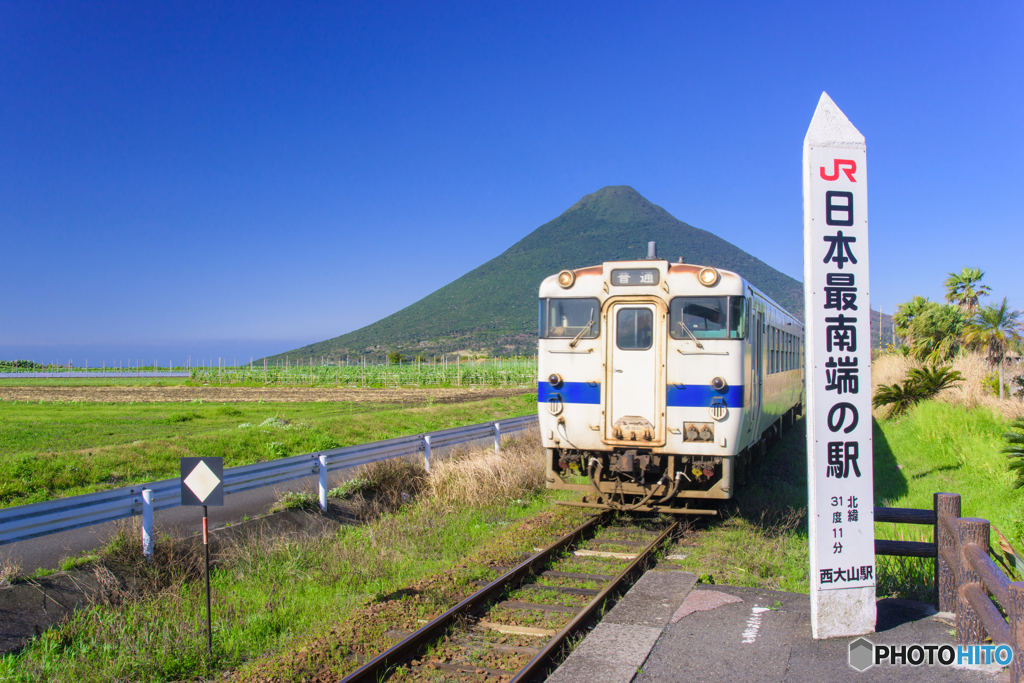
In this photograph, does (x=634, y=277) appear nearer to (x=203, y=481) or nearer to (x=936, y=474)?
(x=203, y=481)

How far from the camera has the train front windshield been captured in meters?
8.27

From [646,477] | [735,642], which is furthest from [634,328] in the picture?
[735,642]

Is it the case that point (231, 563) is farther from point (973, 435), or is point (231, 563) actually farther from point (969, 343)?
point (969, 343)

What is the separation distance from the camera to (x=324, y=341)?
182m

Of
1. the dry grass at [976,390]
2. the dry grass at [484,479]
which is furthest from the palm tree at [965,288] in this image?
the dry grass at [484,479]

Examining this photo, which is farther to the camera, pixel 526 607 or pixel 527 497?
pixel 527 497

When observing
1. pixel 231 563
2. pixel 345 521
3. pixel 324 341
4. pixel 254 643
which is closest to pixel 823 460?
pixel 254 643

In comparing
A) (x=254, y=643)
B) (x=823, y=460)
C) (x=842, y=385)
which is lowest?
(x=254, y=643)

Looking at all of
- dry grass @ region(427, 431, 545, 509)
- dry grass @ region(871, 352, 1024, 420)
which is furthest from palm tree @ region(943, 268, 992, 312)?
dry grass @ region(427, 431, 545, 509)

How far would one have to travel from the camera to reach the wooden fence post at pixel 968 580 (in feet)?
15.7

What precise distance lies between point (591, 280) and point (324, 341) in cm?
18050

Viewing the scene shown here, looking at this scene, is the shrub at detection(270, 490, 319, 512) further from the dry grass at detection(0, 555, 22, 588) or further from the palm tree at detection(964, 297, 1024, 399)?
the palm tree at detection(964, 297, 1024, 399)

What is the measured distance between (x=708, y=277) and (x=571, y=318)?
179 centimetres

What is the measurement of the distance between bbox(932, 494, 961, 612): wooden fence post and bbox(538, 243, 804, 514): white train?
113 inches
